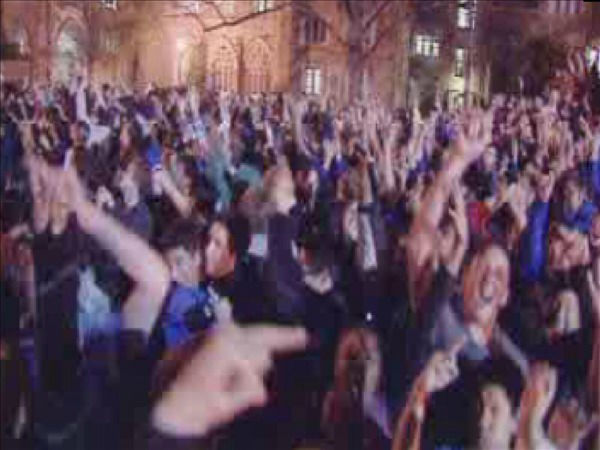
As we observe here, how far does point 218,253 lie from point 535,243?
1.01 metres

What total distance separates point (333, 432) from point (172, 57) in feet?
3.22

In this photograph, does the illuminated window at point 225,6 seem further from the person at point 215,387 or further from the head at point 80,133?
the person at point 215,387

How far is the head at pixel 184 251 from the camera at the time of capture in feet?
8.50

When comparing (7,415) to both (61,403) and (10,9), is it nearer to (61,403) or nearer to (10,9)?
(61,403)

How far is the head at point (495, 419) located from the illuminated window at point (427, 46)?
2.91 ft

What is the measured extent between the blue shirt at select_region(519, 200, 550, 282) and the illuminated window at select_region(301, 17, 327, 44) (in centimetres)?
82

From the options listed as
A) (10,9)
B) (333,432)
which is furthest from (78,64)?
(333,432)

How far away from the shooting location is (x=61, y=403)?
2.46 m

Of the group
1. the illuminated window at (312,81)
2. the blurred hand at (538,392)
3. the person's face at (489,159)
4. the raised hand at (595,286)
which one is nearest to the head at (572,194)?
the raised hand at (595,286)

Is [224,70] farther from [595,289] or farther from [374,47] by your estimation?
[595,289]

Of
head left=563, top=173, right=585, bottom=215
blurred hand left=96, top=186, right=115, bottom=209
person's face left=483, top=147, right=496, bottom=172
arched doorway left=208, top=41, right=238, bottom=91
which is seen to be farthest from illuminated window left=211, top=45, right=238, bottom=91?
head left=563, top=173, right=585, bottom=215

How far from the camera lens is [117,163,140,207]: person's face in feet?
8.20

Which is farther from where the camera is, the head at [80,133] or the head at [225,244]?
the head at [225,244]

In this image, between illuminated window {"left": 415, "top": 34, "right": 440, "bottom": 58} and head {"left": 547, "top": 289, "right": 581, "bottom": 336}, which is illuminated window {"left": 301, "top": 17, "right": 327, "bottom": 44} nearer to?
illuminated window {"left": 415, "top": 34, "right": 440, "bottom": 58}
